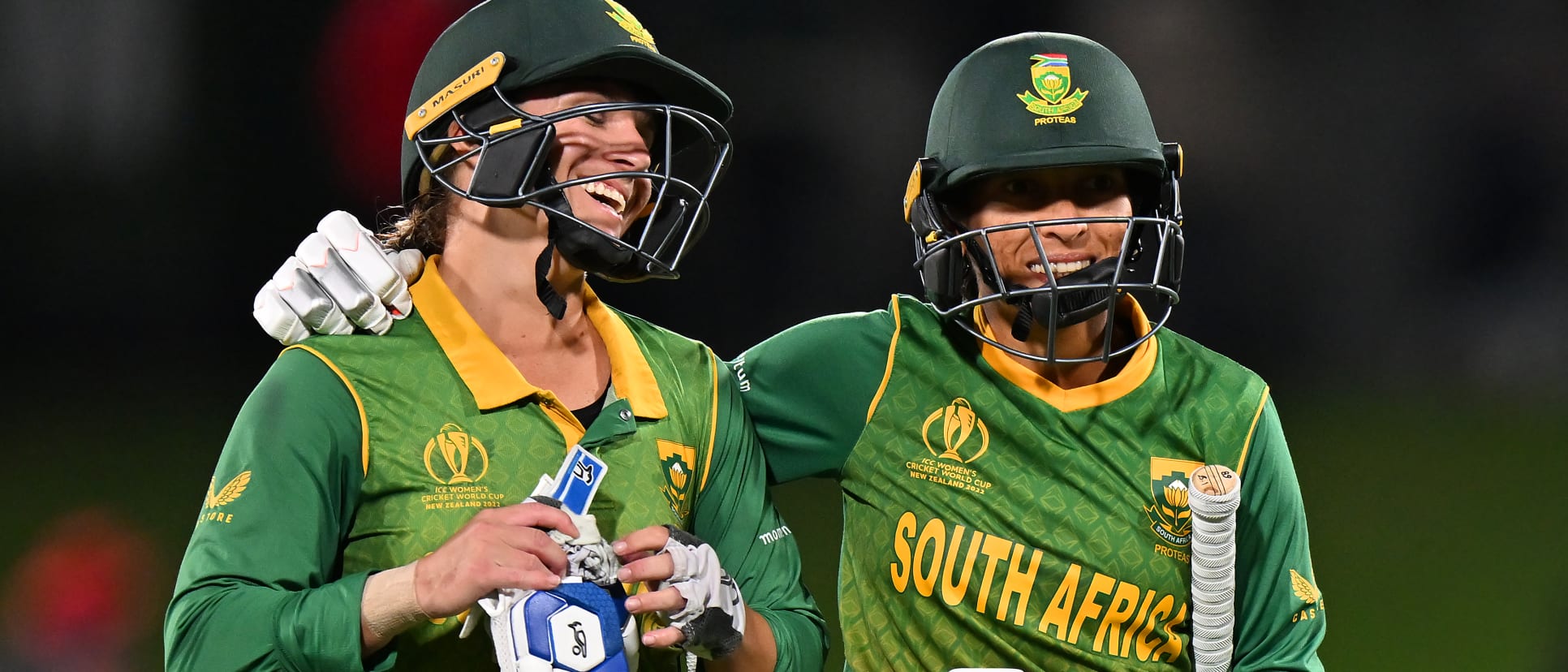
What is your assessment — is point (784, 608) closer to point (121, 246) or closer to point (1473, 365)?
point (121, 246)

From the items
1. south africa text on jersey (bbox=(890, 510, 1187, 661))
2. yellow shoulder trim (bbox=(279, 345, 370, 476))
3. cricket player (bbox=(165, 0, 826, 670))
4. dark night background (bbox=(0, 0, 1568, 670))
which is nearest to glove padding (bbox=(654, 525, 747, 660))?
cricket player (bbox=(165, 0, 826, 670))

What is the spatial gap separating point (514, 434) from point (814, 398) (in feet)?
2.25

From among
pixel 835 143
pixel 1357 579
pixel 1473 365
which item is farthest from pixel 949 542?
pixel 1473 365

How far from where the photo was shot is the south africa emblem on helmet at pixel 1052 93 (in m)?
2.35

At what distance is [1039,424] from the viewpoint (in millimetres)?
2375

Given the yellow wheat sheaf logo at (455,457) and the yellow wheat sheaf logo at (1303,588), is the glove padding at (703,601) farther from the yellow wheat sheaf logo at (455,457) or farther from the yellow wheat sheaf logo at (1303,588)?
the yellow wheat sheaf logo at (1303,588)

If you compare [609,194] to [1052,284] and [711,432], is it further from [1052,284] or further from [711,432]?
[1052,284]

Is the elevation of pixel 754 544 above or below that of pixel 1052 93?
below

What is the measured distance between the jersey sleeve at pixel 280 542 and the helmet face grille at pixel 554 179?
325 millimetres

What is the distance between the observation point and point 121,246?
5.27 meters

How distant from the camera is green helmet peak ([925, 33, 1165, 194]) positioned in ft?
7.64

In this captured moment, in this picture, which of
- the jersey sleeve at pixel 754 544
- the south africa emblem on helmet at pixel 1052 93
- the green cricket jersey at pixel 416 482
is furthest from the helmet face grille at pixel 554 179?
the south africa emblem on helmet at pixel 1052 93

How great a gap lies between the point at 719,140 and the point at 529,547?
807mm

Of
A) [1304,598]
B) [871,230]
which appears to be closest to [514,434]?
[1304,598]
